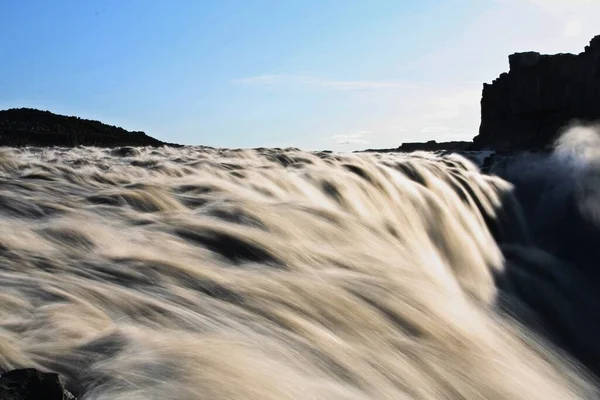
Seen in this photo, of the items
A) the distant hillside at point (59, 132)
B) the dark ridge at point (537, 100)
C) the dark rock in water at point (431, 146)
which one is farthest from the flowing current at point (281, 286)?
the dark ridge at point (537, 100)

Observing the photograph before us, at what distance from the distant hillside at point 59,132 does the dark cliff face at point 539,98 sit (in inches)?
1108

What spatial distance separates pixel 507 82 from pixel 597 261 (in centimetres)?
4267

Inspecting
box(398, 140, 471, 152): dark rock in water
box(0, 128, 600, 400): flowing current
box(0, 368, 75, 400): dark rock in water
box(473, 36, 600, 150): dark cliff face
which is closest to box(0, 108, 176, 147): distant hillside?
box(0, 128, 600, 400): flowing current

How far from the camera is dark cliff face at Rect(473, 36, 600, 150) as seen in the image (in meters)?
42.9

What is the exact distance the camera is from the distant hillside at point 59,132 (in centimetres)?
1577

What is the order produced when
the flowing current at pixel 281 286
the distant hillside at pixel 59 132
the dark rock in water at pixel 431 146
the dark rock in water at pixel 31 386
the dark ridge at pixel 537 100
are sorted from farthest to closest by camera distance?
the dark ridge at pixel 537 100 < the dark rock in water at pixel 431 146 < the distant hillside at pixel 59 132 < the flowing current at pixel 281 286 < the dark rock in water at pixel 31 386

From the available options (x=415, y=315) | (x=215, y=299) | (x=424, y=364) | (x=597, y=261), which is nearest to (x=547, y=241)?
(x=597, y=261)

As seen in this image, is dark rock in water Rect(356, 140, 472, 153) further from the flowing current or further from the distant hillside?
the flowing current

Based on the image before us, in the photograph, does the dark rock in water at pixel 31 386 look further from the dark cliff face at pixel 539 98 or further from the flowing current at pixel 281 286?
the dark cliff face at pixel 539 98

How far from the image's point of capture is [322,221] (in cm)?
653

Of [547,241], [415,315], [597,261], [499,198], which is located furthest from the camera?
[499,198]

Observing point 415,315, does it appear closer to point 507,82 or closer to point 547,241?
point 547,241

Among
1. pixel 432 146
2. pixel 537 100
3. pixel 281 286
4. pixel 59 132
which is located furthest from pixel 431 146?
pixel 281 286

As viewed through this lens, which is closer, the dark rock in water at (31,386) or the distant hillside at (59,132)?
the dark rock in water at (31,386)
